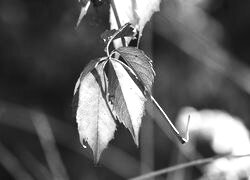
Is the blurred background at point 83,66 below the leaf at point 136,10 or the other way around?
below

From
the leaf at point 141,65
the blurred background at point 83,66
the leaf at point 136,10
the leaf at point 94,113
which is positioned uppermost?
the leaf at point 136,10

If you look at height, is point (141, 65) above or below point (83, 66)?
above

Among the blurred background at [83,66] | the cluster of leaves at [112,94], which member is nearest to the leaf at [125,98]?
the cluster of leaves at [112,94]

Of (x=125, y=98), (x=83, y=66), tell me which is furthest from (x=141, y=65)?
(x=83, y=66)

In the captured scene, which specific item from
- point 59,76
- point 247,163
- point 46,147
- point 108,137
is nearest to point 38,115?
point 46,147

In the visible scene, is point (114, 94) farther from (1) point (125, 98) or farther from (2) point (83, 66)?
(2) point (83, 66)

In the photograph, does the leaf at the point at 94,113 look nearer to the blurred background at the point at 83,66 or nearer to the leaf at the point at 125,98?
the leaf at the point at 125,98

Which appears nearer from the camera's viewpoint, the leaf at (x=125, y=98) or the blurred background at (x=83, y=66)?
the leaf at (x=125, y=98)
